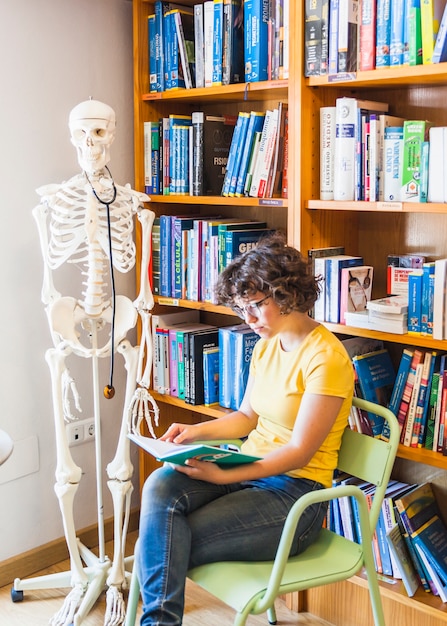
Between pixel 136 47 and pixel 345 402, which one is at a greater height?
pixel 136 47

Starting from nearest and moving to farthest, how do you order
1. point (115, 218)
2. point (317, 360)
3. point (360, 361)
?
point (317, 360), point (360, 361), point (115, 218)

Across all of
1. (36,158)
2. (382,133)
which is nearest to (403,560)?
(382,133)

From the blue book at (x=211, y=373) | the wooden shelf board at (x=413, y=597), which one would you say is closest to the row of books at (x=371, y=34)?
the blue book at (x=211, y=373)

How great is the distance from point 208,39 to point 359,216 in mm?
750

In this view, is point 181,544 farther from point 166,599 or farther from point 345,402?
point 345,402

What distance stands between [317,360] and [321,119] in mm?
765

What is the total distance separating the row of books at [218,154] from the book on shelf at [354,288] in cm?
35

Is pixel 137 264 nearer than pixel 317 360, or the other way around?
pixel 317 360

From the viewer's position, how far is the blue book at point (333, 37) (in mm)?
2182

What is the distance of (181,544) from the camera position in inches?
71.4

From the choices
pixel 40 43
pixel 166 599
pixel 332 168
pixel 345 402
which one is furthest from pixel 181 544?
pixel 40 43

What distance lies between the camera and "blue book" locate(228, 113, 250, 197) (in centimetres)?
251

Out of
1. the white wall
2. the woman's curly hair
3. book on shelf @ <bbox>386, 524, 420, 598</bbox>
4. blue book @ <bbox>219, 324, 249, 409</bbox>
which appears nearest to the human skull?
the white wall

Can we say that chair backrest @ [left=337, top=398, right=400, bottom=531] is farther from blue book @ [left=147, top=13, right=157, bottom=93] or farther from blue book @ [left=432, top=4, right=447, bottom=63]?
blue book @ [left=147, top=13, right=157, bottom=93]
